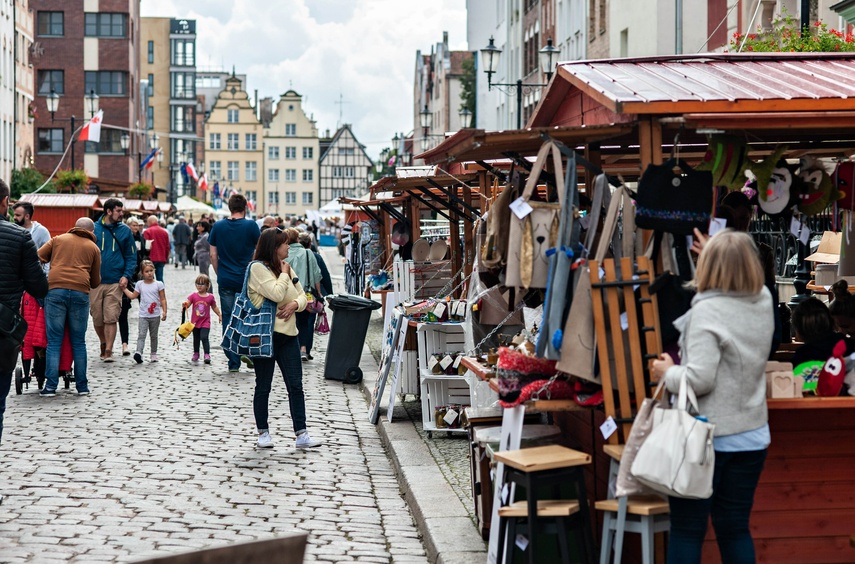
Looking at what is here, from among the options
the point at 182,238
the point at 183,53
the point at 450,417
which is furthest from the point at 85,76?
the point at 450,417

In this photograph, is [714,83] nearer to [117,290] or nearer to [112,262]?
[112,262]

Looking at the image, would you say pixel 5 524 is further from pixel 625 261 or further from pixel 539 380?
pixel 625 261

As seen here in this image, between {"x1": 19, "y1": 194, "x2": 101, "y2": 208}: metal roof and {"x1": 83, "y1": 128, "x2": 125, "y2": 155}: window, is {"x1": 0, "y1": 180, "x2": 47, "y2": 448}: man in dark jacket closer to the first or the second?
{"x1": 19, "y1": 194, "x2": 101, "y2": 208}: metal roof

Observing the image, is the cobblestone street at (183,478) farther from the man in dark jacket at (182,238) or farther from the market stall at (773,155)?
the man in dark jacket at (182,238)

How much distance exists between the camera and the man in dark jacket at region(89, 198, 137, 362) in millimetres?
16578

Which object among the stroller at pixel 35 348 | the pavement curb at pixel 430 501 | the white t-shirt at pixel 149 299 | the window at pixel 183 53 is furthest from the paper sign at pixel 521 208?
the window at pixel 183 53

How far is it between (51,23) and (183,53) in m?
56.8

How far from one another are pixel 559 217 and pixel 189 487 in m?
4.01

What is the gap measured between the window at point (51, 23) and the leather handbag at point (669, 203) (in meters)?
83.0

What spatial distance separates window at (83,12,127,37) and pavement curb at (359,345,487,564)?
7899 cm

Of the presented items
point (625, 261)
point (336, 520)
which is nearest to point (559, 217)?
point (625, 261)

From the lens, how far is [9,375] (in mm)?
8727

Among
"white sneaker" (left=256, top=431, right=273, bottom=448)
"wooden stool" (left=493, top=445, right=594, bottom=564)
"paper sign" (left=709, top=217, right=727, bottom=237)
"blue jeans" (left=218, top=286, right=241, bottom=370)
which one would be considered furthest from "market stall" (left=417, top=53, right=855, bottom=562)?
"blue jeans" (left=218, top=286, right=241, bottom=370)

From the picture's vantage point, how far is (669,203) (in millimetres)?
6352
